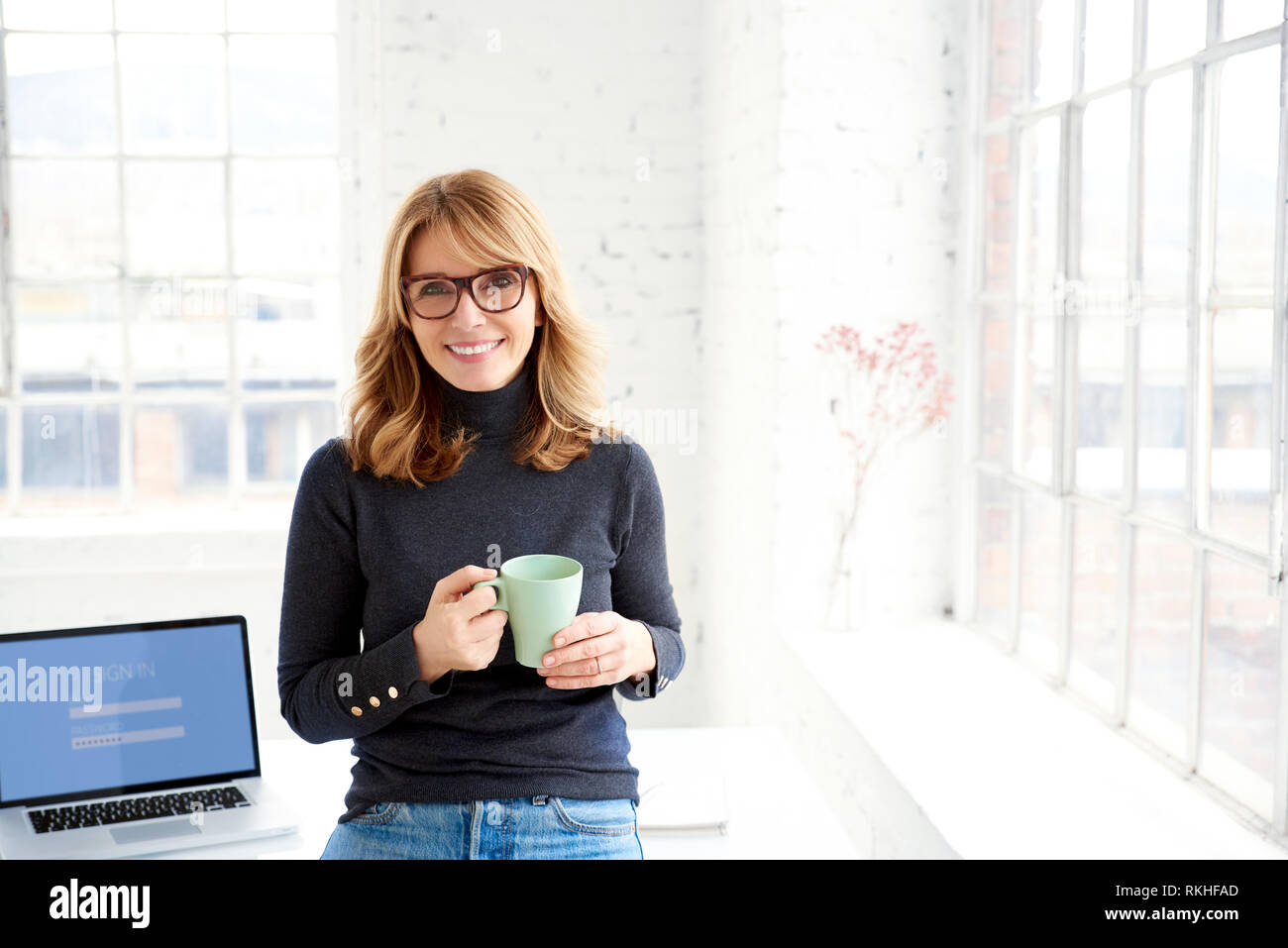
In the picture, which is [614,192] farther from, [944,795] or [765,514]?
[944,795]

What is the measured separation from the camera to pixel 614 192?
344 cm

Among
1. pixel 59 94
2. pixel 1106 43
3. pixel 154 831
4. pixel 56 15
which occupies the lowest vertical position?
pixel 154 831

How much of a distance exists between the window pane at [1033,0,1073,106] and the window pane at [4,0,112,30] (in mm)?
2583

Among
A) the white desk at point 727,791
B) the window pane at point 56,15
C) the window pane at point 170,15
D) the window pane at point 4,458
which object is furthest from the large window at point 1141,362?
the window pane at point 4,458

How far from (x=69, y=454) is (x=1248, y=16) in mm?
3188

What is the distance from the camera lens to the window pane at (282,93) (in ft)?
11.4

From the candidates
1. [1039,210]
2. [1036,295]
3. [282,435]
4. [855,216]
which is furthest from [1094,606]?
[282,435]

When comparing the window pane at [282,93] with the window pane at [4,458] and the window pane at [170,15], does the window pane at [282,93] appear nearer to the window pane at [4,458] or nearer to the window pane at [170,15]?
the window pane at [170,15]

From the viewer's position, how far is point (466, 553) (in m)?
1.31

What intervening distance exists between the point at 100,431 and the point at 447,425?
2.52 m

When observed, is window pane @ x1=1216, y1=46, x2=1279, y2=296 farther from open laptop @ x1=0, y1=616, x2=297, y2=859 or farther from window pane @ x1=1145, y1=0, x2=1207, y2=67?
open laptop @ x1=0, y1=616, x2=297, y2=859

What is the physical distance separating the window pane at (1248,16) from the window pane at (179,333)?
278cm

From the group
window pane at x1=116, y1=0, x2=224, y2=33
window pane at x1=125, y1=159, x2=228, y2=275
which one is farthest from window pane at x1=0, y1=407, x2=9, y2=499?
window pane at x1=116, y1=0, x2=224, y2=33

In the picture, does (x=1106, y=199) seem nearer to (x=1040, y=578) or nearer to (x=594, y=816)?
(x=1040, y=578)
